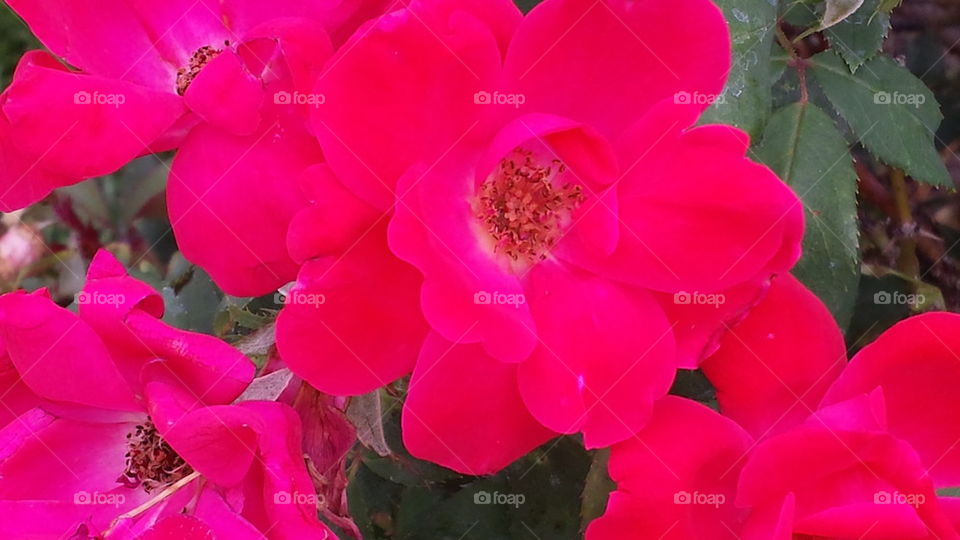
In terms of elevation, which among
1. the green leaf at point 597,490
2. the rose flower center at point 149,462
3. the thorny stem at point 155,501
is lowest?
the green leaf at point 597,490

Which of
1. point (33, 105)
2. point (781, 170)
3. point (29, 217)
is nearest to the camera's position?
point (33, 105)

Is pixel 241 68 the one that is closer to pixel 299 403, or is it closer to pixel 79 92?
pixel 79 92

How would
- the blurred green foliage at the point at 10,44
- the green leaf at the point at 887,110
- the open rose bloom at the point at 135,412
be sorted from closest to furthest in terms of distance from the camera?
the open rose bloom at the point at 135,412, the green leaf at the point at 887,110, the blurred green foliage at the point at 10,44

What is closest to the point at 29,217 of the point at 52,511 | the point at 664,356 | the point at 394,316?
the point at 52,511

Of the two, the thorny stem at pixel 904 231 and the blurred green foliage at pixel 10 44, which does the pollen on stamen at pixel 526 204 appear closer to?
the thorny stem at pixel 904 231

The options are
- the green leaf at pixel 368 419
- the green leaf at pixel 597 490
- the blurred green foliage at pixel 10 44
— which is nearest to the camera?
the green leaf at pixel 368 419

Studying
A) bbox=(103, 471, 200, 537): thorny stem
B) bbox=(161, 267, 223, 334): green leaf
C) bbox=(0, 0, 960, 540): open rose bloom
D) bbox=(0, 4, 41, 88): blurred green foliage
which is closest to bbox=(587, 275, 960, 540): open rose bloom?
bbox=(0, 0, 960, 540): open rose bloom

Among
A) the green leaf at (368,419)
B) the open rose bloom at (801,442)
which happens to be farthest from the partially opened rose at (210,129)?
the open rose bloom at (801,442)
